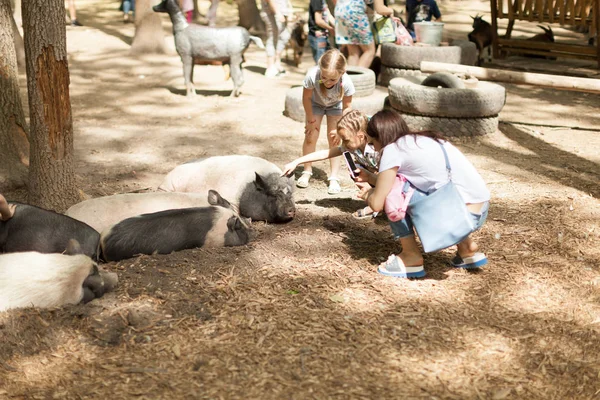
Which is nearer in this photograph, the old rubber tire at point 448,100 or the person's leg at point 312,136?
the person's leg at point 312,136

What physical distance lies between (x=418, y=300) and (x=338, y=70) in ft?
8.16

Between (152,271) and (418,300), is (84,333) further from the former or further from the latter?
(418,300)

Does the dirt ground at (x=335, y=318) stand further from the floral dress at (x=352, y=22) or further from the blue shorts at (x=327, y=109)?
the floral dress at (x=352, y=22)

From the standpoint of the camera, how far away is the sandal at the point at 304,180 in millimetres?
6988

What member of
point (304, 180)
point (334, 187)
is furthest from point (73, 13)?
point (334, 187)

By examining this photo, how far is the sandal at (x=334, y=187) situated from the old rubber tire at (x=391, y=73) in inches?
186

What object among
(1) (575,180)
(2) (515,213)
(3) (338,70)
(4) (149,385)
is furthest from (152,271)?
(1) (575,180)

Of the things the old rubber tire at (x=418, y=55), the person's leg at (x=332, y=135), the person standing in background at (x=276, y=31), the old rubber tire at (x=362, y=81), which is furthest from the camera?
the person standing in background at (x=276, y=31)

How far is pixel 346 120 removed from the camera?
16.8 ft

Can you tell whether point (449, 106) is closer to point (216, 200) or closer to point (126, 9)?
point (216, 200)

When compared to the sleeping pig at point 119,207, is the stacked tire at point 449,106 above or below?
above

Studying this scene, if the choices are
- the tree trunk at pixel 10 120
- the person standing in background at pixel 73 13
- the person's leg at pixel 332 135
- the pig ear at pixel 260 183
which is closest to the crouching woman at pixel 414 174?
the pig ear at pixel 260 183

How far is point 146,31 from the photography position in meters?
14.3

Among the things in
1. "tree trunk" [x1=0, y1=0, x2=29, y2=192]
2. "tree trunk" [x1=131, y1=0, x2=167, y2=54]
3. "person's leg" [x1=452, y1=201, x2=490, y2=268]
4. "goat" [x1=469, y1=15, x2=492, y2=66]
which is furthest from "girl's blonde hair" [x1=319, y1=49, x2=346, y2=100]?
"goat" [x1=469, y1=15, x2=492, y2=66]
